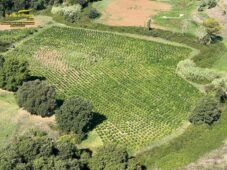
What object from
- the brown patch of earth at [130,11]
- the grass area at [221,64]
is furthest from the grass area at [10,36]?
the grass area at [221,64]

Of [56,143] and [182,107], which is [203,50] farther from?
[56,143]

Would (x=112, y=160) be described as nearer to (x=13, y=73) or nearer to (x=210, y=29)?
(x=13, y=73)

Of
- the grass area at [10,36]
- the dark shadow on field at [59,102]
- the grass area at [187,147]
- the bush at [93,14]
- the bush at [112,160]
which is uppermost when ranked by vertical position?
the bush at [93,14]

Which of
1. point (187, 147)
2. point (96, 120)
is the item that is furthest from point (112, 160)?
point (96, 120)

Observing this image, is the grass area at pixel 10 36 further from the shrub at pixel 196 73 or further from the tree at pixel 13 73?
the shrub at pixel 196 73

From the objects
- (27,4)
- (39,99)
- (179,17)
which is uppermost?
(27,4)

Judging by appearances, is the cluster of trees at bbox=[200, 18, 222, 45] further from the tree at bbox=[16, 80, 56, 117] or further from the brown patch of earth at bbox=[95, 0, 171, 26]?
the tree at bbox=[16, 80, 56, 117]

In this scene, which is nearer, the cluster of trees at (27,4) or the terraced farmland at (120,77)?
the terraced farmland at (120,77)

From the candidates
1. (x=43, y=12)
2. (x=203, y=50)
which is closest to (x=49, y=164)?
(x=203, y=50)
